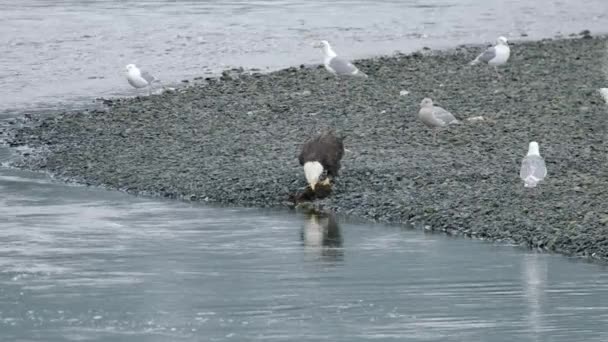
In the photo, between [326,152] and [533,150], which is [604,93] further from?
[326,152]

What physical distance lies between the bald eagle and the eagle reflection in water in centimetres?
60

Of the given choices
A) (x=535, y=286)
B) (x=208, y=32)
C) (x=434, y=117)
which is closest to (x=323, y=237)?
(x=535, y=286)

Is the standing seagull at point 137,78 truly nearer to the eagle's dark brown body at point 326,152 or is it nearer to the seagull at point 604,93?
the seagull at point 604,93

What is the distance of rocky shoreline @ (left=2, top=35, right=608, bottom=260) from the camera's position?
15.8m

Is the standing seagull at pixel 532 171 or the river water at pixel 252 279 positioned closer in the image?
the river water at pixel 252 279

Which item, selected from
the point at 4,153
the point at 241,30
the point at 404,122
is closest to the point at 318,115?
the point at 404,122

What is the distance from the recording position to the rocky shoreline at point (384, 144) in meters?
15.8

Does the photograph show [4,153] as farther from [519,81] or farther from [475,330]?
[475,330]

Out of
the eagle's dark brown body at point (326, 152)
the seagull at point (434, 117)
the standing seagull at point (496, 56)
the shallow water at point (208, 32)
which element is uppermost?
the shallow water at point (208, 32)

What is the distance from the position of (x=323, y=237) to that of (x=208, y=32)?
22089 millimetres

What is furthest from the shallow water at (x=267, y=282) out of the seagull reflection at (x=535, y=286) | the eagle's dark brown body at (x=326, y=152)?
the eagle's dark brown body at (x=326, y=152)

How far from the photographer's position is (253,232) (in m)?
15.7

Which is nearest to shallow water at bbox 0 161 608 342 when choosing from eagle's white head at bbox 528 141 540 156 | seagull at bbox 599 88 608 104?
eagle's white head at bbox 528 141 540 156

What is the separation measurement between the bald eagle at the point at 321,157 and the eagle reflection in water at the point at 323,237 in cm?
60
